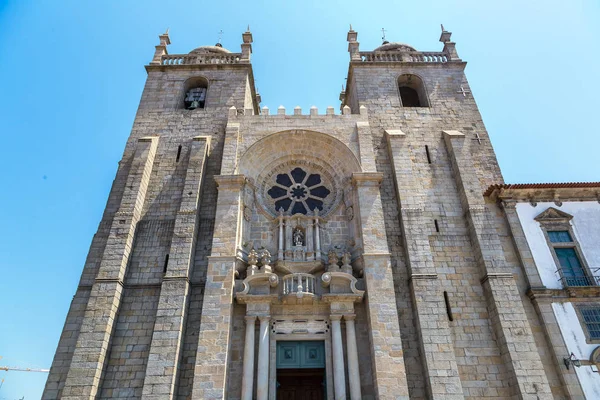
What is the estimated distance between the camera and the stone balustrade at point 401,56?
64.9 ft

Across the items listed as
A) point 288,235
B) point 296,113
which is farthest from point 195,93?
point 288,235

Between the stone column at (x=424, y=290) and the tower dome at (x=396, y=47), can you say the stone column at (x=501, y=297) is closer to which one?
the stone column at (x=424, y=290)

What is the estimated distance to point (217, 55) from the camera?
1994 centimetres

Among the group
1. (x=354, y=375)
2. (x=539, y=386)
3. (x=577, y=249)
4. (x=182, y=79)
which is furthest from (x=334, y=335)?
(x=182, y=79)

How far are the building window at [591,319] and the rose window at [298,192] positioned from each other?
28.6 ft

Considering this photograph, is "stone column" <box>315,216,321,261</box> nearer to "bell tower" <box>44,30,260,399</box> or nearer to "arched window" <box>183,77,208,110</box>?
"bell tower" <box>44,30,260,399</box>

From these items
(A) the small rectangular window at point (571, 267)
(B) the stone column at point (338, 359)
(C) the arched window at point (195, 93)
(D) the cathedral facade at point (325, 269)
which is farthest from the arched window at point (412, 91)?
(B) the stone column at point (338, 359)

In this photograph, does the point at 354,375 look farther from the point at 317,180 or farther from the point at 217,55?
the point at 217,55

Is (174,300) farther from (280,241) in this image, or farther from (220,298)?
(280,241)

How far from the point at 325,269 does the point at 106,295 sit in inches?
257

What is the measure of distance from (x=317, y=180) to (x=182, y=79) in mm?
8631

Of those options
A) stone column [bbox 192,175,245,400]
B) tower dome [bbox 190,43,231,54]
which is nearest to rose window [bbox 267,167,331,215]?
stone column [bbox 192,175,245,400]

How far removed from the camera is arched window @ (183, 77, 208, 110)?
1844 centimetres

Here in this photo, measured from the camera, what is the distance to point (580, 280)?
41.3 feet
